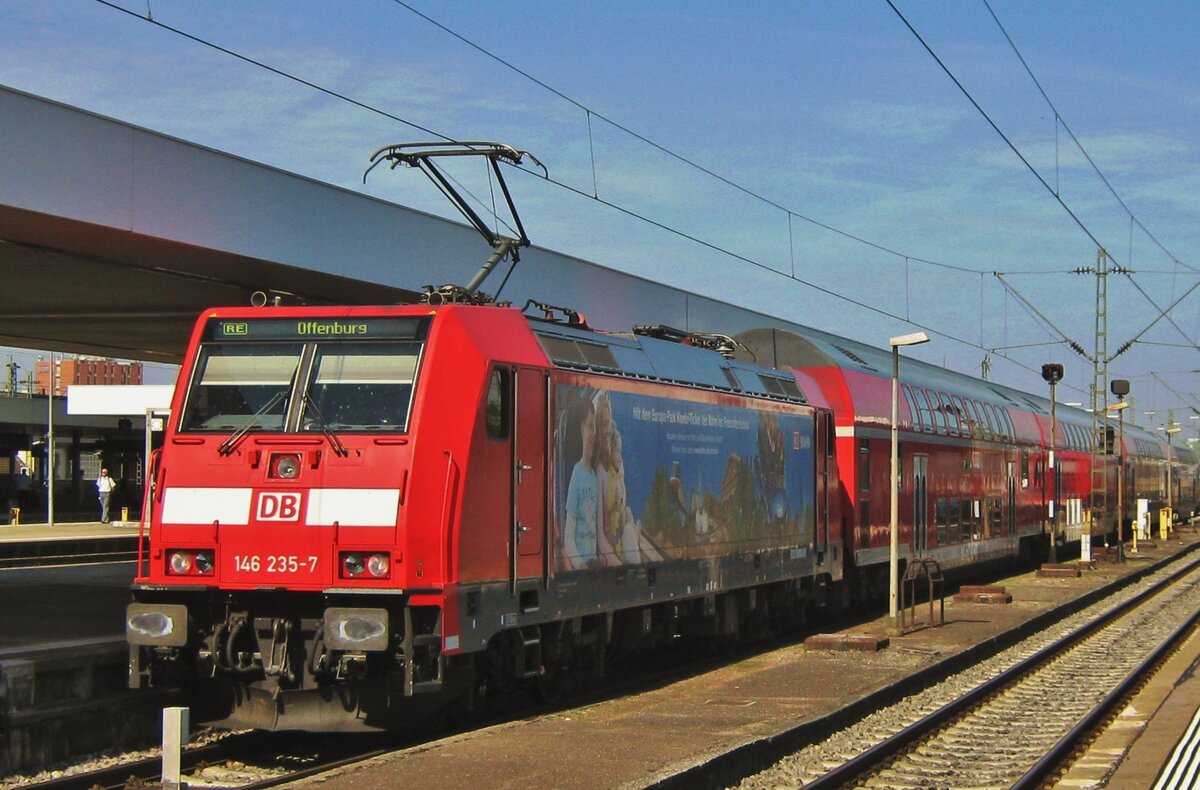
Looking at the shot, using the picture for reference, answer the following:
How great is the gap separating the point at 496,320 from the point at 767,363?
9.96 m

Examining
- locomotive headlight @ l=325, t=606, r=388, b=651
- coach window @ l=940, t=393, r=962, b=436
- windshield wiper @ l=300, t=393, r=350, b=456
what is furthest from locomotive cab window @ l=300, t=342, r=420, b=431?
coach window @ l=940, t=393, r=962, b=436

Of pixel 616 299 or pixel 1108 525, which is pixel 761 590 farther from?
pixel 1108 525

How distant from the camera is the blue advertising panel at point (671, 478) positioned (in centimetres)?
1220

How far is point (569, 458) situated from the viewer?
12.1 m

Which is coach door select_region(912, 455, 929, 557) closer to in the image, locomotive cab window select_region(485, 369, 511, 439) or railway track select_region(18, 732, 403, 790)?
locomotive cab window select_region(485, 369, 511, 439)

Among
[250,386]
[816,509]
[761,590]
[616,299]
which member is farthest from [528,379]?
[616,299]

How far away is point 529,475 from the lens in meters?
11.3

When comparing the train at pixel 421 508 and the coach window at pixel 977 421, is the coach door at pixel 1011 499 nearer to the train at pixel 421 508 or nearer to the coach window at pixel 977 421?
the coach window at pixel 977 421

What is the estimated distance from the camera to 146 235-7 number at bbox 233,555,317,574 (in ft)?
32.8

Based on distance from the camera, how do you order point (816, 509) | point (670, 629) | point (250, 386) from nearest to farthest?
point (250, 386) < point (670, 629) < point (816, 509)

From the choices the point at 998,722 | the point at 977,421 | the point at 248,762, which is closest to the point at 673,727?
the point at 248,762

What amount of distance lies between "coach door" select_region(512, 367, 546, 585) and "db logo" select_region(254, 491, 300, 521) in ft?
5.75

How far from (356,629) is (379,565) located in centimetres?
51

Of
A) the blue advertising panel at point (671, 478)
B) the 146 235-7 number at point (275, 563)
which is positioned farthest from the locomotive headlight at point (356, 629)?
the blue advertising panel at point (671, 478)
